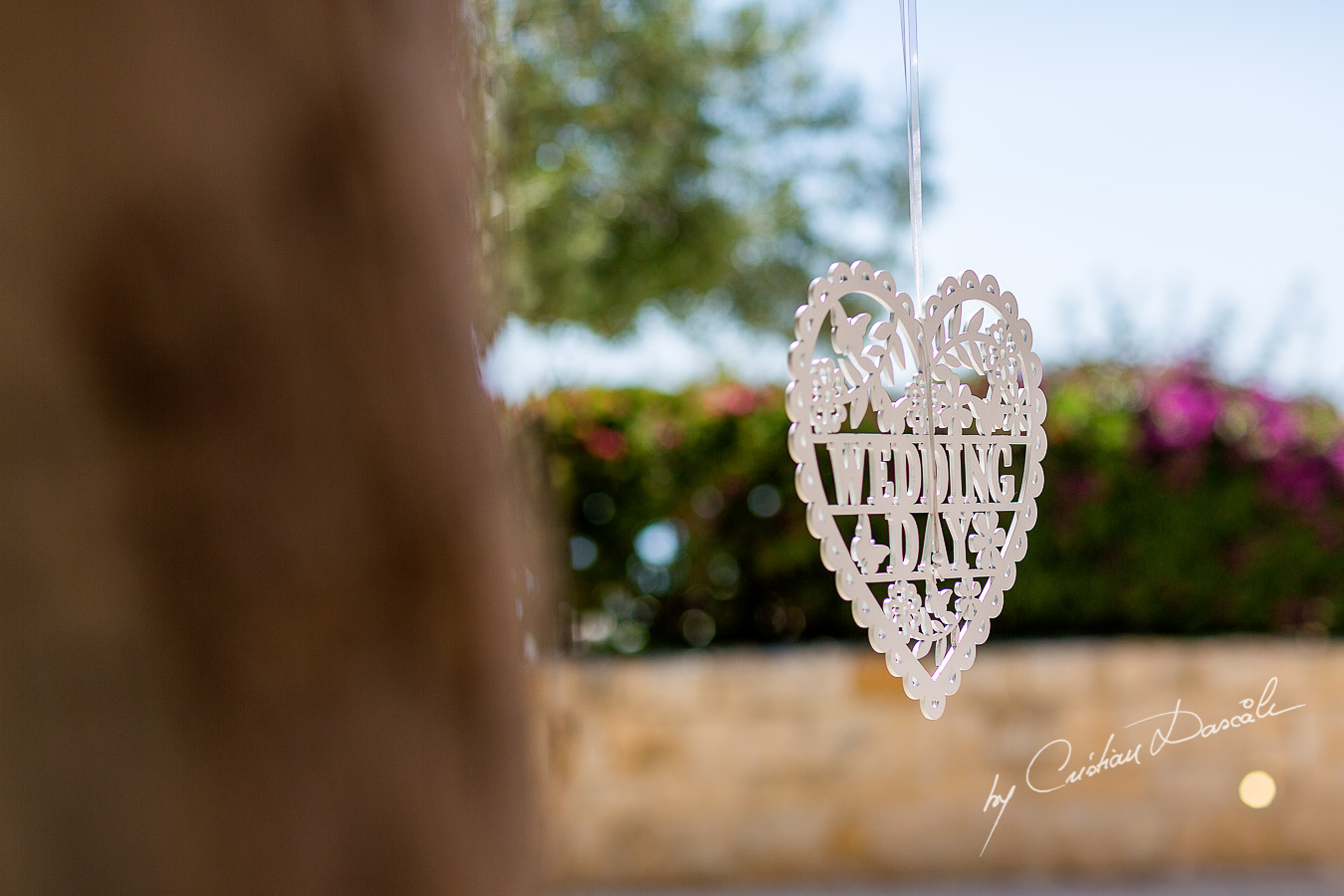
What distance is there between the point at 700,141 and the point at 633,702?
8.68 feet

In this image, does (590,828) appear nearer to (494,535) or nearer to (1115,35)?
(1115,35)

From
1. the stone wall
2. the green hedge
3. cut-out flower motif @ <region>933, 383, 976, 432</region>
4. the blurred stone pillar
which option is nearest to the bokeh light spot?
the stone wall

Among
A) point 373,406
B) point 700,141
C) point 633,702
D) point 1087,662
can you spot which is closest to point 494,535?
point 373,406

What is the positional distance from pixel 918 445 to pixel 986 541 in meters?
0.11

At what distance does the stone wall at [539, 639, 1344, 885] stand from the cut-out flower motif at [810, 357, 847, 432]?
114 inches

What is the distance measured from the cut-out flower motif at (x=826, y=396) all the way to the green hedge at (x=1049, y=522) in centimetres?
294

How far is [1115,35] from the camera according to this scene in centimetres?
281

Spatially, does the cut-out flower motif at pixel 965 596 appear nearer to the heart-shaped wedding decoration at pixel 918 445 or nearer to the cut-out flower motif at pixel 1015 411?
the heart-shaped wedding decoration at pixel 918 445

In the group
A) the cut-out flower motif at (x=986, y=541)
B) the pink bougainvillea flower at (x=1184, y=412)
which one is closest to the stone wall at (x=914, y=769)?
the pink bougainvillea flower at (x=1184, y=412)

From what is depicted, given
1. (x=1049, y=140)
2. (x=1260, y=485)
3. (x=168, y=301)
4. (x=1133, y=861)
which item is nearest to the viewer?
(x=168, y=301)

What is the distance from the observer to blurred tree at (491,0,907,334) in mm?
5137

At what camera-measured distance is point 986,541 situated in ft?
2.94
